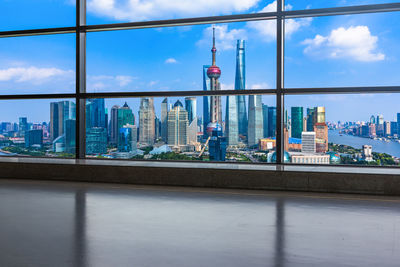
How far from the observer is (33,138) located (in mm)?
8672

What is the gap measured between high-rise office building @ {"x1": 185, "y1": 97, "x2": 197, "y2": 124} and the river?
7.77 ft

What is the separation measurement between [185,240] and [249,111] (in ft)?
13.6

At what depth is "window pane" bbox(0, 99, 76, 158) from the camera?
831 cm

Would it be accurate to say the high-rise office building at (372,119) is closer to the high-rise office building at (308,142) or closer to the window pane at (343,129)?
the window pane at (343,129)

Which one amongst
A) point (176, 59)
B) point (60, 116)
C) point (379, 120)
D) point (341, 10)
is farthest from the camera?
point (60, 116)

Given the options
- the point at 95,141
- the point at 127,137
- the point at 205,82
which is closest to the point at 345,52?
the point at 205,82

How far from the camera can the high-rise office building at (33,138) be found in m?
8.62

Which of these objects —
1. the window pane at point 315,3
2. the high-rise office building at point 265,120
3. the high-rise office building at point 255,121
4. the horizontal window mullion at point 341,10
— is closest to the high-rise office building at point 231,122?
the high-rise office building at point 255,121

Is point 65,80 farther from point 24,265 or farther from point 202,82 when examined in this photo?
point 24,265

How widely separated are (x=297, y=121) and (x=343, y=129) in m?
0.73

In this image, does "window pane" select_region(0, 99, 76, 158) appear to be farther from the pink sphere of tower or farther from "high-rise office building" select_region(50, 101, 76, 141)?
the pink sphere of tower

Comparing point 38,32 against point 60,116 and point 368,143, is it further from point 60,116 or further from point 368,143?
point 368,143

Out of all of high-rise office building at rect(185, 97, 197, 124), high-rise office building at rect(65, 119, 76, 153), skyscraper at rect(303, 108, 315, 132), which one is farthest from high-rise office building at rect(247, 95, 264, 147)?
high-rise office building at rect(65, 119, 76, 153)

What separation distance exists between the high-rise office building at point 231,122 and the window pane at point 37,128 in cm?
297
